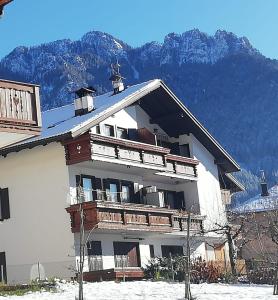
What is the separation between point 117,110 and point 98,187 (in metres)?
3.76

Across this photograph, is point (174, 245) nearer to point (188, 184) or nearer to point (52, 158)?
point (188, 184)

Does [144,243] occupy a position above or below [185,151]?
A: below

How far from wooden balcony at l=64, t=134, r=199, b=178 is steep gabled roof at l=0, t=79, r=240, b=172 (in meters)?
0.74

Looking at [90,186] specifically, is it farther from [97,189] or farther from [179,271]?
[179,271]

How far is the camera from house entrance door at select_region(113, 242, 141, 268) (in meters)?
30.6

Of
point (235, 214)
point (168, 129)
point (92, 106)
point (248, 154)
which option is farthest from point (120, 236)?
point (248, 154)

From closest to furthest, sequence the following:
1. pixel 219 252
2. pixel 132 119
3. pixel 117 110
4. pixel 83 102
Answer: pixel 117 110 < pixel 83 102 < pixel 132 119 < pixel 219 252

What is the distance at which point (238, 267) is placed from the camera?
3684 centimetres

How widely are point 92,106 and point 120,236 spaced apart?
6478mm

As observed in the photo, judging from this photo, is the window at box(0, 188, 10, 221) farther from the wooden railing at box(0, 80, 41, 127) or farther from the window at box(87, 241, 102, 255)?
the wooden railing at box(0, 80, 41, 127)

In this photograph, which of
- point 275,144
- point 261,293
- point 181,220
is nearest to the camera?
point 261,293

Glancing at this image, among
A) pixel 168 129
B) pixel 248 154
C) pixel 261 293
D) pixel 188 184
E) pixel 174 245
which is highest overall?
pixel 248 154

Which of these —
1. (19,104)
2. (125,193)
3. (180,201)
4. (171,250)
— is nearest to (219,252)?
(180,201)

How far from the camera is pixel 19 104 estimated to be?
17.7 meters
